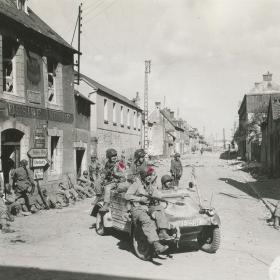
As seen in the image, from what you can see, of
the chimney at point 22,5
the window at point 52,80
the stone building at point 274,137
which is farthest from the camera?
the stone building at point 274,137

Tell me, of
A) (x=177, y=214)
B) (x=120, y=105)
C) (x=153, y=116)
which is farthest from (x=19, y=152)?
(x=153, y=116)

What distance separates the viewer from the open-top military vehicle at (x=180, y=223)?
7457 mm

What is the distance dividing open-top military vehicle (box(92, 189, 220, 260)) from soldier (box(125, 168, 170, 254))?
0.81 feet

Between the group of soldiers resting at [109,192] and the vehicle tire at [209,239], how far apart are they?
1177mm

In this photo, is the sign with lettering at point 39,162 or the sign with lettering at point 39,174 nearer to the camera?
the sign with lettering at point 39,162

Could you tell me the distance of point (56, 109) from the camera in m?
16.9

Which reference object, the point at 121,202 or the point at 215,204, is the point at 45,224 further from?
the point at 215,204

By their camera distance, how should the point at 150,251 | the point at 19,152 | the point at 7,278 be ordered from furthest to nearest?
the point at 19,152, the point at 150,251, the point at 7,278

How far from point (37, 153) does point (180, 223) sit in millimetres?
9040

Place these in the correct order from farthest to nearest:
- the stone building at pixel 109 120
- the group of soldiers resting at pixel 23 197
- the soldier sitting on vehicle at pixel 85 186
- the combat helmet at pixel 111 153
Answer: the stone building at pixel 109 120 → the soldier sitting on vehicle at pixel 85 186 → the group of soldiers resting at pixel 23 197 → the combat helmet at pixel 111 153

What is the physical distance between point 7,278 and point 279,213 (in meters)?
7.31

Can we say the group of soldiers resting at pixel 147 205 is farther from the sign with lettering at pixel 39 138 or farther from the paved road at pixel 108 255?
the sign with lettering at pixel 39 138

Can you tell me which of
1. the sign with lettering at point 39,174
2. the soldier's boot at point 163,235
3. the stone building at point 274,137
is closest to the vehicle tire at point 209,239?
the soldier's boot at point 163,235

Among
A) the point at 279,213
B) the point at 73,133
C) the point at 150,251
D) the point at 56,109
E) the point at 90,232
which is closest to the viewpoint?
the point at 150,251
